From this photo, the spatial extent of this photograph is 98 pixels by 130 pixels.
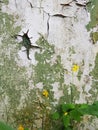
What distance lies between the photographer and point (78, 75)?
1511 mm

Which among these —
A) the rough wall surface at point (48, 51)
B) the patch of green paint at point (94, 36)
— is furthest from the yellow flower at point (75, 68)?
the patch of green paint at point (94, 36)

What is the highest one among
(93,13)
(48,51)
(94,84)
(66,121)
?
(93,13)

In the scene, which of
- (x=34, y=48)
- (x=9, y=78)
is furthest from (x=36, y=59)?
(x=9, y=78)

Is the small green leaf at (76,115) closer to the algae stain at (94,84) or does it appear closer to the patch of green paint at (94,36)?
the algae stain at (94,84)

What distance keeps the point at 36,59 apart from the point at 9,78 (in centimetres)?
16

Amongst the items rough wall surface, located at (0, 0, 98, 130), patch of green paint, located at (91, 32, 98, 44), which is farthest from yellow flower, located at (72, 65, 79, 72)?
patch of green paint, located at (91, 32, 98, 44)

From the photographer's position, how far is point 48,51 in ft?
4.77

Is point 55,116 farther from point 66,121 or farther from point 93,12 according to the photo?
point 93,12

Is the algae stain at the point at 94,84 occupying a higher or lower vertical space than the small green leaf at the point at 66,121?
higher

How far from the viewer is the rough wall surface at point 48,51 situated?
139 centimetres

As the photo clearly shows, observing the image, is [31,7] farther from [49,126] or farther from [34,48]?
[49,126]

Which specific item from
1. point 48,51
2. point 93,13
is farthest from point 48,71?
point 93,13

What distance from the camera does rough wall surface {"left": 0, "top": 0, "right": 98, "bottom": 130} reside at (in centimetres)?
139

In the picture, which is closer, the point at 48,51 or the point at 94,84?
the point at 48,51
